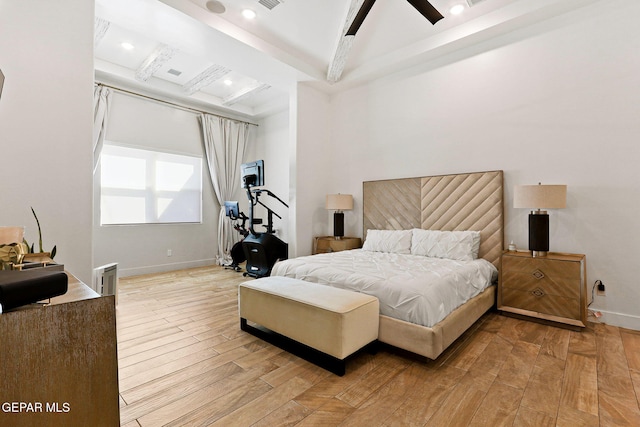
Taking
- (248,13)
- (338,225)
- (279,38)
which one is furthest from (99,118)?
(338,225)

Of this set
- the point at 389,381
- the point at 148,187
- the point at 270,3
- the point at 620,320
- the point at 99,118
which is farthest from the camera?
the point at 148,187

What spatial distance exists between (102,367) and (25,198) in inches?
95.0

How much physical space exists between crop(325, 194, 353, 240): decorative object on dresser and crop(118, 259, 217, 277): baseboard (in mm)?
2925

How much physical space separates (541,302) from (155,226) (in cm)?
576

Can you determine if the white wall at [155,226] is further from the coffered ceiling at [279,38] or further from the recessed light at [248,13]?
the recessed light at [248,13]

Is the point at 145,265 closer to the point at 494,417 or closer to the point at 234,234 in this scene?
the point at 234,234

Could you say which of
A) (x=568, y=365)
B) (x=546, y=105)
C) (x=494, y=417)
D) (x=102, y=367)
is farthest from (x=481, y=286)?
(x=102, y=367)

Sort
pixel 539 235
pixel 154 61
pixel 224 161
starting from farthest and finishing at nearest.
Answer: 1. pixel 224 161
2. pixel 154 61
3. pixel 539 235

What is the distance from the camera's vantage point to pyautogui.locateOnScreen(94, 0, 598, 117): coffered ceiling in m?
3.19

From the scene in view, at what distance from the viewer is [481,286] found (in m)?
A: 2.97

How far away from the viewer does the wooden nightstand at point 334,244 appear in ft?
15.0

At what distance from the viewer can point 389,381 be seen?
1.92 meters

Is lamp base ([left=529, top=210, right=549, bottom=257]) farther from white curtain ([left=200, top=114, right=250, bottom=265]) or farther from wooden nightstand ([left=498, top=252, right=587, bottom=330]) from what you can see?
white curtain ([left=200, top=114, right=250, bottom=265])

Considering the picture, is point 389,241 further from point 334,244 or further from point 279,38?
point 279,38
